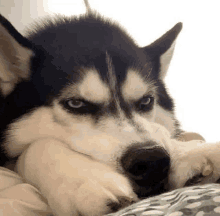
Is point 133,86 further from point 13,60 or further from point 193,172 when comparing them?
point 13,60

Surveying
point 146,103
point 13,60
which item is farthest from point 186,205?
point 13,60

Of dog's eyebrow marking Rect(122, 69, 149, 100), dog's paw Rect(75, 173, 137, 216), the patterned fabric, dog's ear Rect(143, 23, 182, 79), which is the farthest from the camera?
dog's ear Rect(143, 23, 182, 79)

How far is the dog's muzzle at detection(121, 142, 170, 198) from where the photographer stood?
2.45 ft

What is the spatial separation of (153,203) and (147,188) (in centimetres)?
25

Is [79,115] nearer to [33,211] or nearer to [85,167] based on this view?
[85,167]

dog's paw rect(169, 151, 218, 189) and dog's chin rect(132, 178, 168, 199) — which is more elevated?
dog's paw rect(169, 151, 218, 189)

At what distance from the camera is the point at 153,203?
0.51 m

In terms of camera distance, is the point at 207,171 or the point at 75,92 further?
the point at 75,92

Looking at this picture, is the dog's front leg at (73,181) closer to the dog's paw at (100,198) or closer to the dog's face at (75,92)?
the dog's paw at (100,198)

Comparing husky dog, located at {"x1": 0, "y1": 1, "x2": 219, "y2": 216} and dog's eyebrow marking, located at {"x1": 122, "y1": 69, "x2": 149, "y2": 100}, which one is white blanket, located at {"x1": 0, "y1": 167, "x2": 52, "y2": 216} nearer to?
husky dog, located at {"x1": 0, "y1": 1, "x2": 219, "y2": 216}

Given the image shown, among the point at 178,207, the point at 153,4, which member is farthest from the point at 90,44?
the point at 153,4

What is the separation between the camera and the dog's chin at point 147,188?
0.74 m

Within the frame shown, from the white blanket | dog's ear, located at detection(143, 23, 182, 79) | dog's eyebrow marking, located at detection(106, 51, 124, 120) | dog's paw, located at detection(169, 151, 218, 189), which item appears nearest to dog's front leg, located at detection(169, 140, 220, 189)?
dog's paw, located at detection(169, 151, 218, 189)

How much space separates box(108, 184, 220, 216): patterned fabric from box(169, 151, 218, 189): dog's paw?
22cm
